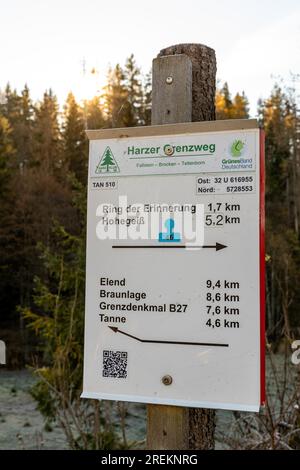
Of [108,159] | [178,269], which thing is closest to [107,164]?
[108,159]

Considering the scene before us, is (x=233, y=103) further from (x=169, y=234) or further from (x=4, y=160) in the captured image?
(x=169, y=234)

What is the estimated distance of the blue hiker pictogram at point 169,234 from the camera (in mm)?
2244

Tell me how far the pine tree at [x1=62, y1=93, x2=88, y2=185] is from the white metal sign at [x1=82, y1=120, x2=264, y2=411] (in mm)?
26389

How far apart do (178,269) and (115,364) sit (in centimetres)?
44

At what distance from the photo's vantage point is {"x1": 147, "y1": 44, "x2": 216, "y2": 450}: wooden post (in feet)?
7.52

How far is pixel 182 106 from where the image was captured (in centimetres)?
238

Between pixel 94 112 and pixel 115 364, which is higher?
pixel 94 112

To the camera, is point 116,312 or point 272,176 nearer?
point 116,312

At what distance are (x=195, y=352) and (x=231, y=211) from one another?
21.0 inches

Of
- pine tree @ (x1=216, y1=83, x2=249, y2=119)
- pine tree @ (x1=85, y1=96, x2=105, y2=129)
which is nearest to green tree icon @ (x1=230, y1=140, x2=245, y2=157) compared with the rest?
pine tree @ (x1=85, y1=96, x2=105, y2=129)

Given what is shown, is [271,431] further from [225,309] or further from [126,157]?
[126,157]
